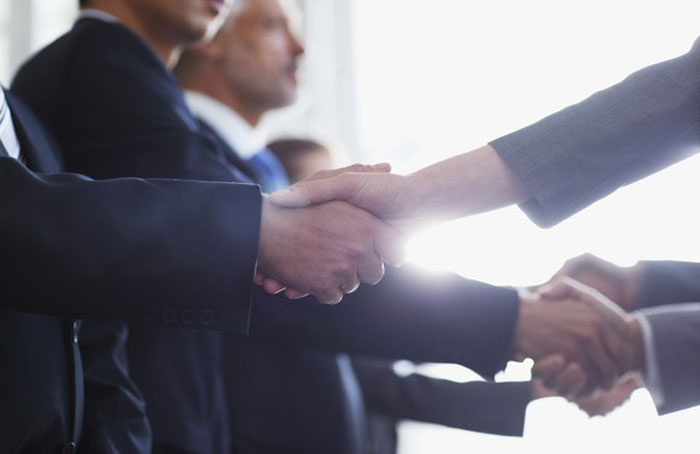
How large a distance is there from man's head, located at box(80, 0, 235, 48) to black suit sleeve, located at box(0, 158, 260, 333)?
2.73 feet

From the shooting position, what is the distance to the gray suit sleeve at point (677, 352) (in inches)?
71.7

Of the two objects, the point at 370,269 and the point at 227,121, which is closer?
the point at 370,269

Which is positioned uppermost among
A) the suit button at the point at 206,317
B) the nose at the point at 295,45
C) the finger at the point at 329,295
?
the nose at the point at 295,45

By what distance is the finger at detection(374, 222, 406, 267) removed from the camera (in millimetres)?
1464

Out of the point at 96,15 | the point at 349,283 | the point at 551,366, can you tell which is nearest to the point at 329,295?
the point at 349,283

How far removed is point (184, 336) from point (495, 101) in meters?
2.58

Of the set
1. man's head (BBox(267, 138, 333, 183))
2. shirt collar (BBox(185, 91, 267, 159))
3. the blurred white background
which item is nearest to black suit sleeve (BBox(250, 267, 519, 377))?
the blurred white background

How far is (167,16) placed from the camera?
1905mm

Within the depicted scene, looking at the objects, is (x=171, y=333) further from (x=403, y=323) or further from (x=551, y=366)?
(x=551, y=366)

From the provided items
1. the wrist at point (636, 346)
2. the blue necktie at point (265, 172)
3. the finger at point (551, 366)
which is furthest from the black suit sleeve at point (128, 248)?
the wrist at point (636, 346)

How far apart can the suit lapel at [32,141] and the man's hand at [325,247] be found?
301 millimetres

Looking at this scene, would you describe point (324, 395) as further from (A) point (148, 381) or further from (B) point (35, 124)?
(B) point (35, 124)

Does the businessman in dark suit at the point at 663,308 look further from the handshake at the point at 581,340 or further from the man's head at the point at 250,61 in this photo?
the man's head at the point at 250,61

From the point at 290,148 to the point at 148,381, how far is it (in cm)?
196
